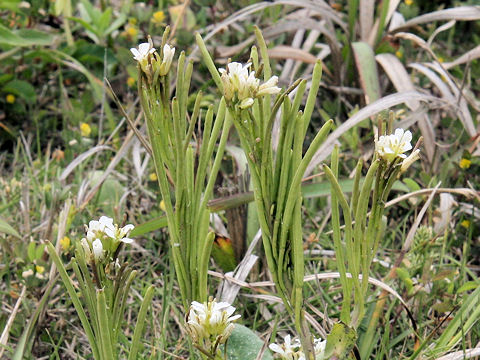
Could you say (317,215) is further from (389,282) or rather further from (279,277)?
(279,277)

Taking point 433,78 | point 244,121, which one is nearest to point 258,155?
point 244,121

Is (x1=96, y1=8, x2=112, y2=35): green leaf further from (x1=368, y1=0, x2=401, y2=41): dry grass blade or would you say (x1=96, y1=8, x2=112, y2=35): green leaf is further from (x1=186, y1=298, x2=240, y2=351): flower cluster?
(x1=186, y1=298, x2=240, y2=351): flower cluster

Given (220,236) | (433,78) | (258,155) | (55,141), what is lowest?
(55,141)

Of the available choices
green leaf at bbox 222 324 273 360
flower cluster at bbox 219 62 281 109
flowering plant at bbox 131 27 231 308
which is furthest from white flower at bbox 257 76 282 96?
green leaf at bbox 222 324 273 360

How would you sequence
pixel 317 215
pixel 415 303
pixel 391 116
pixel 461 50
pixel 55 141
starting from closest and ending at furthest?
pixel 391 116, pixel 415 303, pixel 317 215, pixel 55 141, pixel 461 50

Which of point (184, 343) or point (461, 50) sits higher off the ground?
point (461, 50)

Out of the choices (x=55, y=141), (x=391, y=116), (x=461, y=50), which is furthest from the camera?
(x=461, y=50)

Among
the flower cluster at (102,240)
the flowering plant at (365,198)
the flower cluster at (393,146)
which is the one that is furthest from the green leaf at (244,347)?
the flower cluster at (393,146)
